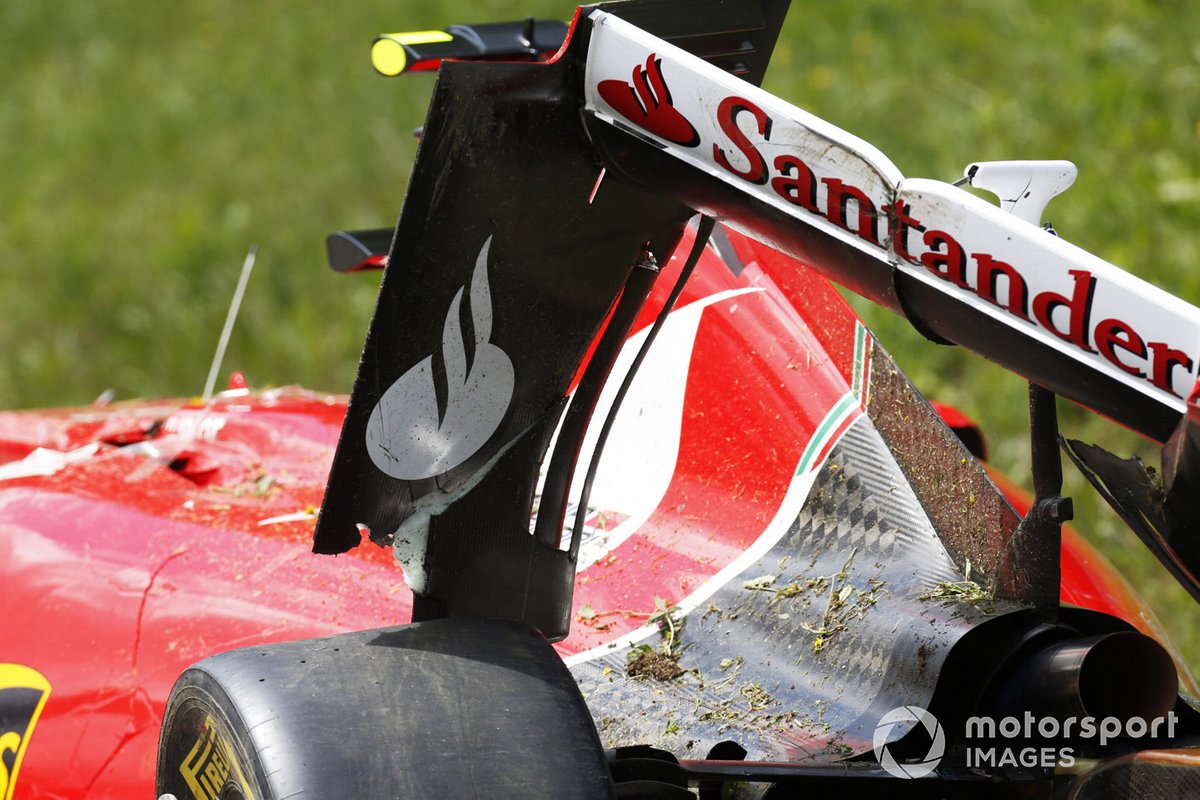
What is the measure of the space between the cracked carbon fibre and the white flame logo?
0.53 m

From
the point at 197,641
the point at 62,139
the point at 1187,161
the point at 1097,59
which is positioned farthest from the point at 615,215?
the point at 62,139

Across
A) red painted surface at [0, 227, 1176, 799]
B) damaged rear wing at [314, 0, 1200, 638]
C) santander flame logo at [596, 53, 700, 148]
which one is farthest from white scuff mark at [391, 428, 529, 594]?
santander flame logo at [596, 53, 700, 148]

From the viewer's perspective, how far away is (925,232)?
1.49 meters

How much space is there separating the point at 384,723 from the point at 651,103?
0.76 metres

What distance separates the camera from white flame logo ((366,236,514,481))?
1790 millimetres

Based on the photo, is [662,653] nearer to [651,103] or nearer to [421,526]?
[421,526]

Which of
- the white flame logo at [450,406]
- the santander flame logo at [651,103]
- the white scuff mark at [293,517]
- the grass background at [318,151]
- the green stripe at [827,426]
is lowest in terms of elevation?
the white scuff mark at [293,517]

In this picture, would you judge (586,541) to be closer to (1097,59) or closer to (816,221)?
(816,221)

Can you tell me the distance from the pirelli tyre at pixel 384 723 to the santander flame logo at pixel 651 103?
0.65m

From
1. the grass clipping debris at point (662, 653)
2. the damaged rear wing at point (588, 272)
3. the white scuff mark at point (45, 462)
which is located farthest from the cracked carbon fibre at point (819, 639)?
the white scuff mark at point (45, 462)

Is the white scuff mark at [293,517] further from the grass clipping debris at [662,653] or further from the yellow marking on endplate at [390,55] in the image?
the yellow marking on endplate at [390,55]

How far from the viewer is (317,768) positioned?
1.54m

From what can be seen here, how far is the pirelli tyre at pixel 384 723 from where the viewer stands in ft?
5.13

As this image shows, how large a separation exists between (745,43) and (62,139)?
820 centimetres
